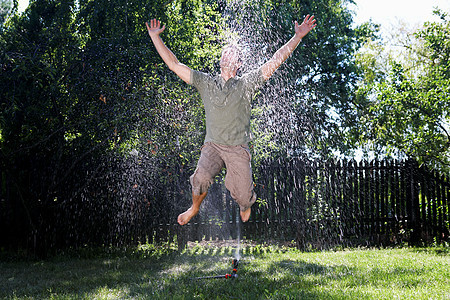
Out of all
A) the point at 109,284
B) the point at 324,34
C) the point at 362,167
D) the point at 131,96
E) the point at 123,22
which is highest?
the point at 324,34

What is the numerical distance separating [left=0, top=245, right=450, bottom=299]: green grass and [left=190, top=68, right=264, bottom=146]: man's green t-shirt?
4.98 feet

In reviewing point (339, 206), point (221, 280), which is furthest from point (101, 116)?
point (339, 206)

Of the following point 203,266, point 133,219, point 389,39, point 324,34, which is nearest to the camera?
point 203,266

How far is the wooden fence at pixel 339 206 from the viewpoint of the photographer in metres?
9.49

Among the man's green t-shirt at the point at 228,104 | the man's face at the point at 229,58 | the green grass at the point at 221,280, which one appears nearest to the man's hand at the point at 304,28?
the man's green t-shirt at the point at 228,104

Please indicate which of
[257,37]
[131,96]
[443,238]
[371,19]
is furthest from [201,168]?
[371,19]

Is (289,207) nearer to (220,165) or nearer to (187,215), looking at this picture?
(187,215)

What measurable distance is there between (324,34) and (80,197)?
1129 cm

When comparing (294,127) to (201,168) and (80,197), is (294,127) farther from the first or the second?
(201,168)

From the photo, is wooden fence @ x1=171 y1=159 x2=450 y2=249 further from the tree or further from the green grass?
the green grass

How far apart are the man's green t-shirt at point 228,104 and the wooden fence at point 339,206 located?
5308 mm

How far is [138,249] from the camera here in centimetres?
878

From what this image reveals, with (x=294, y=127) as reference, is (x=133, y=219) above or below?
below

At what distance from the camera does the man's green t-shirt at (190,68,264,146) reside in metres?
4.01
